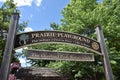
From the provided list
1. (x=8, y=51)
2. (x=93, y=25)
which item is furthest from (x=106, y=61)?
(x=93, y=25)

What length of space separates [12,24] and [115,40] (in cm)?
1147

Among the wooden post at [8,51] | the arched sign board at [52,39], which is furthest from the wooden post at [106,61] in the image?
the wooden post at [8,51]

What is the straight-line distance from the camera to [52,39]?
20.7ft

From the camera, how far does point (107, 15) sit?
16.0m

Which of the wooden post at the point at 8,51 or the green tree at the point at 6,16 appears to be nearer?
the wooden post at the point at 8,51

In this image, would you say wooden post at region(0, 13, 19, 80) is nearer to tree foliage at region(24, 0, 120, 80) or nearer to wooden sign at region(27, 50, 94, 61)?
wooden sign at region(27, 50, 94, 61)

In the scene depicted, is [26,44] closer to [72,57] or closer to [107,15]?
[72,57]

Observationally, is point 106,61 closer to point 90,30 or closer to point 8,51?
point 8,51

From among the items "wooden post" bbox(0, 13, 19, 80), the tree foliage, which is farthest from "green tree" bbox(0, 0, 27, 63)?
"wooden post" bbox(0, 13, 19, 80)

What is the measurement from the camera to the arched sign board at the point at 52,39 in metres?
6.02

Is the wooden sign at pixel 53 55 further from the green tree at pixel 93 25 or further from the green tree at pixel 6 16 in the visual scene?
the green tree at pixel 6 16

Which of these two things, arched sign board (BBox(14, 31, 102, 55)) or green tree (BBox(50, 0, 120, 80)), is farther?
green tree (BBox(50, 0, 120, 80))

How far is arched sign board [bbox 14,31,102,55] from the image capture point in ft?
19.7

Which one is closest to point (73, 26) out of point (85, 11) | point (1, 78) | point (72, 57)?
point (85, 11)
